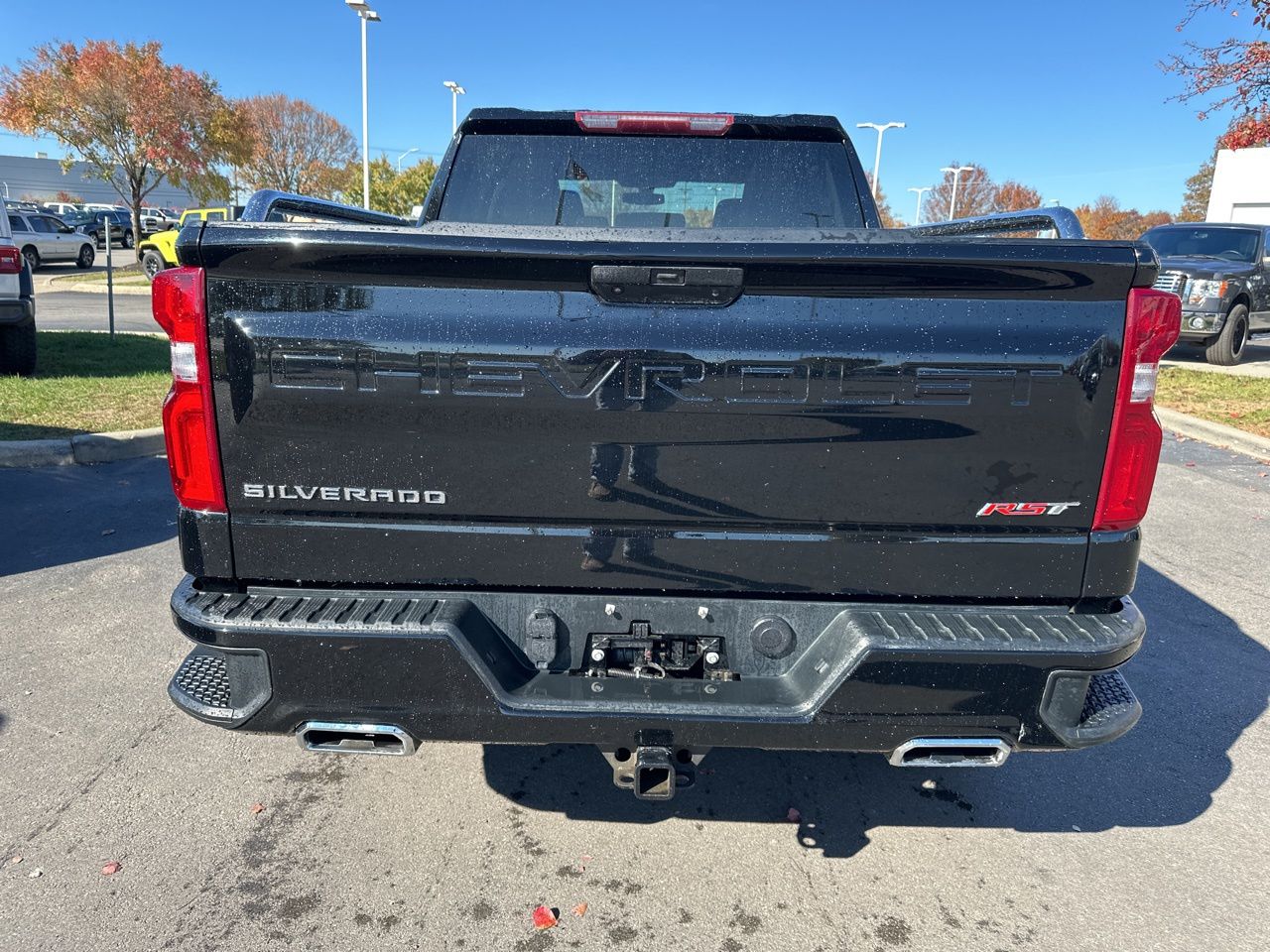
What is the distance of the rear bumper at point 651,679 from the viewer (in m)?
2.15

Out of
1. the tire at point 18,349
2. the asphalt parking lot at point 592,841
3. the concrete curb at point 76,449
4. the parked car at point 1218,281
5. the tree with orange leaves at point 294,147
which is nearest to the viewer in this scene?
the asphalt parking lot at point 592,841

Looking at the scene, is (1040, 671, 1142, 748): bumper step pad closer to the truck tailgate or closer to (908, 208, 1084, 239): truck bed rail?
the truck tailgate

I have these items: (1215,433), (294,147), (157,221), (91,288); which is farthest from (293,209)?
(294,147)

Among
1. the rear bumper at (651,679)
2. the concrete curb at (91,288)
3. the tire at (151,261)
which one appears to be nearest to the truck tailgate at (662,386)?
the rear bumper at (651,679)

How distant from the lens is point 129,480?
664 cm

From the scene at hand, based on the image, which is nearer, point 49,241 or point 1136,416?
point 1136,416

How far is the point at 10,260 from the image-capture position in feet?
29.0

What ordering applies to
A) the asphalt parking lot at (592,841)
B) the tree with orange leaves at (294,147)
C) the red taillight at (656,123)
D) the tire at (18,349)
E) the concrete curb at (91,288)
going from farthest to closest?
the tree with orange leaves at (294,147)
the concrete curb at (91,288)
the tire at (18,349)
the red taillight at (656,123)
the asphalt parking lot at (592,841)

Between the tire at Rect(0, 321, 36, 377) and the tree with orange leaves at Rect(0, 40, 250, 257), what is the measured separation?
22.4 metres

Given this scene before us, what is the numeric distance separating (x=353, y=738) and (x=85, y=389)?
8.43m

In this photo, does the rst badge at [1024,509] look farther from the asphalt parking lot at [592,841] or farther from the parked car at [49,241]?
the parked car at [49,241]

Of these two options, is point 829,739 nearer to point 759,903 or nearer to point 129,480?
point 759,903

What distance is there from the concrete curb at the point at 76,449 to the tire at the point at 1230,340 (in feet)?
46.9

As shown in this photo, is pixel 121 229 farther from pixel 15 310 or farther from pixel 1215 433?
pixel 1215 433
